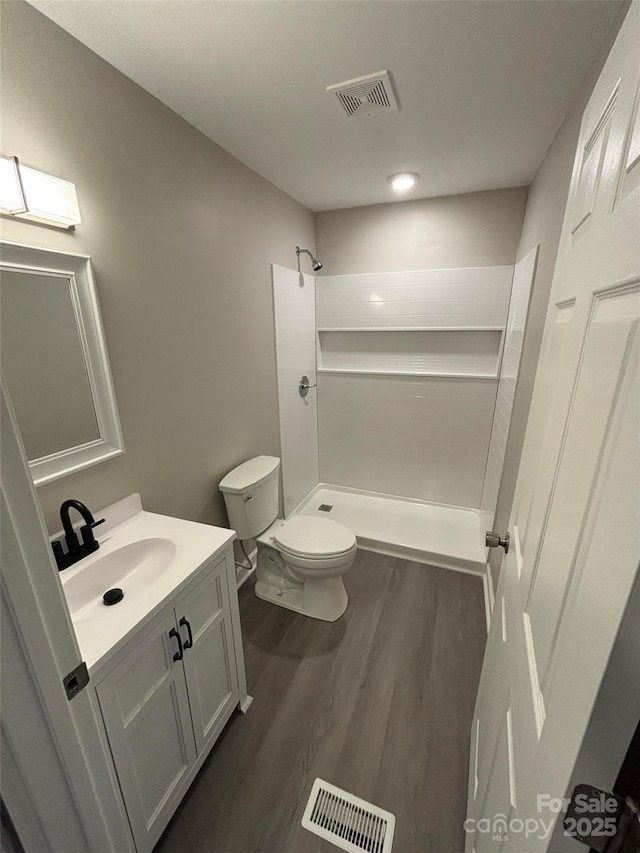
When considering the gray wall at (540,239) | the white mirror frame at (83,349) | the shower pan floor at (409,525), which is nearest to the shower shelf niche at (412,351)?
the gray wall at (540,239)

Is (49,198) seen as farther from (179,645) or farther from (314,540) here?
(314,540)

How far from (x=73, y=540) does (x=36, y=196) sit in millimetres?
1011

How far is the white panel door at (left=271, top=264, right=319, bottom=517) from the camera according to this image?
2.35 meters

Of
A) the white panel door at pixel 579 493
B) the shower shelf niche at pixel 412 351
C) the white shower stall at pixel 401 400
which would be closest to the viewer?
the white panel door at pixel 579 493

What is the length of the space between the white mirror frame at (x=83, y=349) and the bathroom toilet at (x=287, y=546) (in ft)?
2.29

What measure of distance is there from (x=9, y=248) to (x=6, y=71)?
1.48ft

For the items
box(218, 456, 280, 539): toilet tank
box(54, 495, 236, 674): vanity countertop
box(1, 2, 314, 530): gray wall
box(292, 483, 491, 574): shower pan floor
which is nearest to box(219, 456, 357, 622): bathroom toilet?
box(218, 456, 280, 539): toilet tank

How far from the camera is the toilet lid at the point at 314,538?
175 cm

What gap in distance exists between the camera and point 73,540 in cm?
109

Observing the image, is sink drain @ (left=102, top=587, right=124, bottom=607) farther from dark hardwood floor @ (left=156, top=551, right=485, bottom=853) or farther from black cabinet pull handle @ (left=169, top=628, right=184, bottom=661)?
dark hardwood floor @ (left=156, top=551, right=485, bottom=853)

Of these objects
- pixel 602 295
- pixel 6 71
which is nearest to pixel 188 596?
pixel 602 295

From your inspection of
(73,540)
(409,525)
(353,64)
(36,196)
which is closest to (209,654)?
(73,540)

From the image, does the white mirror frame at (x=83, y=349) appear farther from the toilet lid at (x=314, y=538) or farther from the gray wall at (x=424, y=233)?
the gray wall at (x=424, y=233)

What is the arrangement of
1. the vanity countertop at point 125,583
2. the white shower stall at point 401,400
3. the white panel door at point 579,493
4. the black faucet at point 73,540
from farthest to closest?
the white shower stall at point 401,400
the black faucet at point 73,540
the vanity countertop at point 125,583
the white panel door at point 579,493
